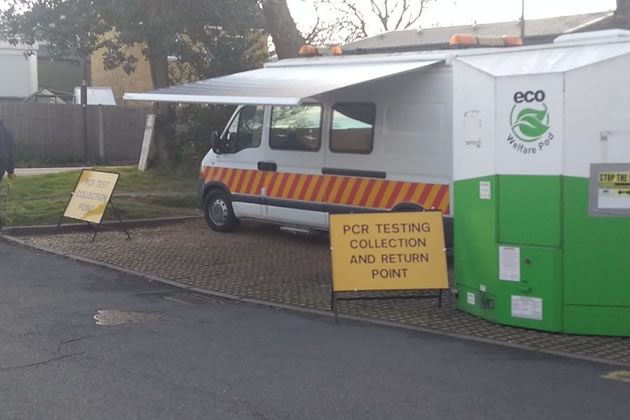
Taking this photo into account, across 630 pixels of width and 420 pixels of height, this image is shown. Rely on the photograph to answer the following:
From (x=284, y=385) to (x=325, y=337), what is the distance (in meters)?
1.57

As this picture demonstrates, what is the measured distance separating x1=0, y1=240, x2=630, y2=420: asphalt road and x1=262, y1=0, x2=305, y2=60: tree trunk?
27.3 feet

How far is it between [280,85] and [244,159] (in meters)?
3.28

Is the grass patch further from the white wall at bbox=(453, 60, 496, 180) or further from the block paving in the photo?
the white wall at bbox=(453, 60, 496, 180)

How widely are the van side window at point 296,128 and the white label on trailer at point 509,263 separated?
15.3ft

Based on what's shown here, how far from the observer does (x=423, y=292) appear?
373 inches

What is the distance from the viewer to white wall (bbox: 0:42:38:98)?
44719mm

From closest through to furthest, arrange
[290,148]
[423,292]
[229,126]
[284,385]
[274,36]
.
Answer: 1. [284,385]
2. [423,292]
3. [290,148]
4. [229,126]
5. [274,36]

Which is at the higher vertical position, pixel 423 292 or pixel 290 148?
pixel 290 148

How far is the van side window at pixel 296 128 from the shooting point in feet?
39.9

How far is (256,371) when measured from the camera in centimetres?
657

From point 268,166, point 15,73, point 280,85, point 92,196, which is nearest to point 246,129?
point 268,166

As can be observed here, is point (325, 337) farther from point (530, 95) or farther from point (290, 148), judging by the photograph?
point (290, 148)

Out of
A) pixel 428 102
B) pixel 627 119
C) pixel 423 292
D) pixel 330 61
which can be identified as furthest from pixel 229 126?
pixel 627 119

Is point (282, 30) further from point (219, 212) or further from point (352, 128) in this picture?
point (352, 128)
